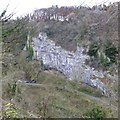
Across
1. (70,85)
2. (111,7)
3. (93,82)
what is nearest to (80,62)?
(93,82)

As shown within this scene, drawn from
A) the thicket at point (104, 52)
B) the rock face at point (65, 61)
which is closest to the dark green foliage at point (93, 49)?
the thicket at point (104, 52)

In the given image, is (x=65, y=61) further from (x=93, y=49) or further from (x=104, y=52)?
(x=104, y=52)

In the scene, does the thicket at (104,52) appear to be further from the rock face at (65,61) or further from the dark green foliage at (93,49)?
the rock face at (65,61)

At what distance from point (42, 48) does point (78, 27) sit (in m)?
3.42

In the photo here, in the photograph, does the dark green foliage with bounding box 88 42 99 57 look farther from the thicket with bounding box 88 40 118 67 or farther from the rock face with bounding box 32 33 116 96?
the rock face with bounding box 32 33 116 96

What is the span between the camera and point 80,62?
23.4 metres

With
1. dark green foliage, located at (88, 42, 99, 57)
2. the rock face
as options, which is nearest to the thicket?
dark green foliage, located at (88, 42, 99, 57)

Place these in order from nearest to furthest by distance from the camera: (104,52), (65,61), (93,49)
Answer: (104,52) → (93,49) → (65,61)

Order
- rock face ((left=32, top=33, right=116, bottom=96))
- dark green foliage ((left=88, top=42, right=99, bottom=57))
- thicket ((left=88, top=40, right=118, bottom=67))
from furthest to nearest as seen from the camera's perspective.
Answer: dark green foliage ((left=88, top=42, right=99, bottom=57)) < rock face ((left=32, top=33, right=116, bottom=96)) < thicket ((left=88, top=40, right=118, bottom=67))

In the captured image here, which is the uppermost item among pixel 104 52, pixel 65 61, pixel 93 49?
pixel 93 49

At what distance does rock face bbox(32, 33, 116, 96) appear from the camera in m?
20.8

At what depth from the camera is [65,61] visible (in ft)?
82.0

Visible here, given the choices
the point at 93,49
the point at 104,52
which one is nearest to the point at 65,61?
the point at 93,49

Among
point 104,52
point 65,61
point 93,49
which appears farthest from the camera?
point 65,61
